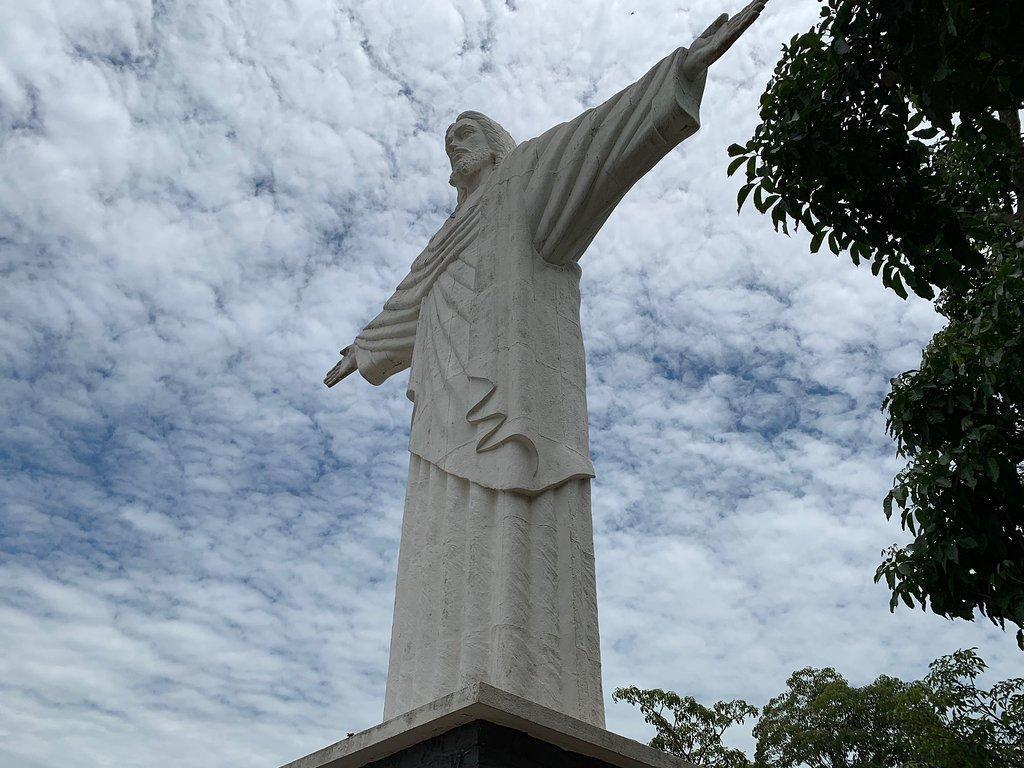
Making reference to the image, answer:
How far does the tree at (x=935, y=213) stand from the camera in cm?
463

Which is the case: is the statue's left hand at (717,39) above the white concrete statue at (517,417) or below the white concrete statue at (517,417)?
above

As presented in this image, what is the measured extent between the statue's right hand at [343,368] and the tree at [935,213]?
10.4 feet

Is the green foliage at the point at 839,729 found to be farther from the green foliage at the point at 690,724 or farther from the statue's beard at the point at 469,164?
the statue's beard at the point at 469,164

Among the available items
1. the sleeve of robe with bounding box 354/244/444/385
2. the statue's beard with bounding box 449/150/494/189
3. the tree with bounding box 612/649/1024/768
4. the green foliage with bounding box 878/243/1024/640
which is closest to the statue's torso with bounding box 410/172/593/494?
the sleeve of robe with bounding box 354/244/444/385

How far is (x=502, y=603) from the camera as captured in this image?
15.3 feet

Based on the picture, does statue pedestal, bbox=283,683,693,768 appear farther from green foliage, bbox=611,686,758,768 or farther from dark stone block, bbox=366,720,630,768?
green foliage, bbox=611,686,758,768

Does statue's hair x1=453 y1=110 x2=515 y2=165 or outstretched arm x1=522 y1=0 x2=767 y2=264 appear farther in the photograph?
statue's hair x1=453 y1=110 x2=515 y2=165

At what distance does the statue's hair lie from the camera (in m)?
6.85

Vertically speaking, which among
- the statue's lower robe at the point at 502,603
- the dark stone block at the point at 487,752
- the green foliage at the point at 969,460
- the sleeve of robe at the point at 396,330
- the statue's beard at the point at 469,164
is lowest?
the dark stone block at the point at 487,752

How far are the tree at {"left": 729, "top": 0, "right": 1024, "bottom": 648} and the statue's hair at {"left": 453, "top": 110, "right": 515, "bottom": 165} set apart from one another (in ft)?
6.17

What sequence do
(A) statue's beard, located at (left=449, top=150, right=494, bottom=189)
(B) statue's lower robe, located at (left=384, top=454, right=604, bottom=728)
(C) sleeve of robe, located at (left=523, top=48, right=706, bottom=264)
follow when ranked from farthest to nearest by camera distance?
(A) statue's beard, located at (left=449, top=150, right=494, bottom=189)
(C) sleeve of robe, located at (left=523, top=48, right=706, bottom=264)
(B) statue's lower robe, located at (left=384, top=454, right=604, bottom=728)

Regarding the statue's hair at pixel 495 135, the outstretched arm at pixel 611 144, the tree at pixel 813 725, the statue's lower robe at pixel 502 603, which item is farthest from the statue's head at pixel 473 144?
the tree at pixel 813 725

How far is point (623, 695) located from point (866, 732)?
3.97 metres

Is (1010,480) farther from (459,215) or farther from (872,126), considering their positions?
(459,215)
